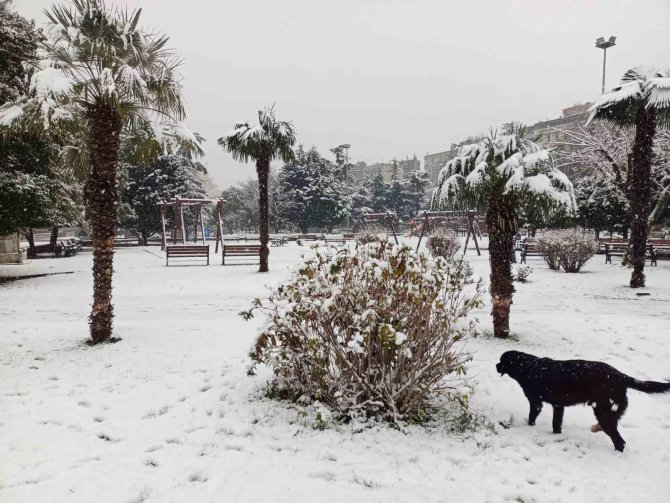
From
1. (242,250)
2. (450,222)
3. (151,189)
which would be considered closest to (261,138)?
(242,250)

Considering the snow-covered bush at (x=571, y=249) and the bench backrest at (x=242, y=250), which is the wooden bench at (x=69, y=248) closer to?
the bench backrest at (x=242, y=250)

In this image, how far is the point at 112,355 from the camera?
263 inches

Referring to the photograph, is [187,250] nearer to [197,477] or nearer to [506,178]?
[506,178]

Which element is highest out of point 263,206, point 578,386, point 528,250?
point 263,206

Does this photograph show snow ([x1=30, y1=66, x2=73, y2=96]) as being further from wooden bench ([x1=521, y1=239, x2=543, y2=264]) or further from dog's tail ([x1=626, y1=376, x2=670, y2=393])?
wooden bench ([x1=521, y1=239, x2=543, y2=264])

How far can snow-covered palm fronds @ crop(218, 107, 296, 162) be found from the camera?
16641 mm

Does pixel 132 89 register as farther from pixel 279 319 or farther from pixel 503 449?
pixel 503 449

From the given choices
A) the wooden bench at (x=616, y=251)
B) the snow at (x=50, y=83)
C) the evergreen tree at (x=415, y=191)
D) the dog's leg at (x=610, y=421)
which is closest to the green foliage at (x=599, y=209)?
the wooden bench at (x=616, y=251)

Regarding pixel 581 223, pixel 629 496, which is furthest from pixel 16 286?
pixel 581 223

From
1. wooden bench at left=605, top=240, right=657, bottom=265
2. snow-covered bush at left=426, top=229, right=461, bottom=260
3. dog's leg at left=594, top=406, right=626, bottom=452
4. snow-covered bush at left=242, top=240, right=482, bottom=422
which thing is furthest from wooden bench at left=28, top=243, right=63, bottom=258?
wooden bench at left=605, top=240, right=657, bottom=265

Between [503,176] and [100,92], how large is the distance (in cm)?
680

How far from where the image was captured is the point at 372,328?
13.8 ft

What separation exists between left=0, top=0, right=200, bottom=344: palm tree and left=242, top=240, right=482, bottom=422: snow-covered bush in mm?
4380

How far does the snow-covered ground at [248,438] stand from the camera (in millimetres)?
3246
